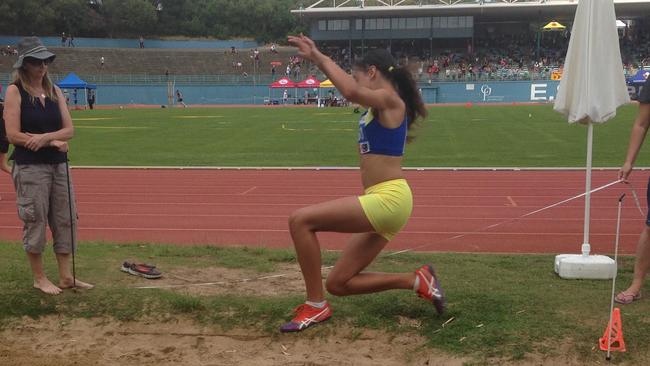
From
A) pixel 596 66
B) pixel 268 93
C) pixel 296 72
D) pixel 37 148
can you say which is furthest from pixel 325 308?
pixel 296 72

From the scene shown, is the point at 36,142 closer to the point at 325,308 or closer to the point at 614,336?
the point at 325,308

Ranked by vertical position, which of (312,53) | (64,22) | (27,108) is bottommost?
(27,108)

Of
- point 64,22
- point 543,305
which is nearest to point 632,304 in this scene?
point 543,305

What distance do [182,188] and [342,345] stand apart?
8.37m

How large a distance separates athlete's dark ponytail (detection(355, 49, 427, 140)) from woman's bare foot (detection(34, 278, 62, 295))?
9.66ft

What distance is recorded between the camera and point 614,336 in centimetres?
400

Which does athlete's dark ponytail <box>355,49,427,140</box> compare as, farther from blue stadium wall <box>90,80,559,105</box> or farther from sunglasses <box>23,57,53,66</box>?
blue stadium wall <box>90,80,559,105</box>

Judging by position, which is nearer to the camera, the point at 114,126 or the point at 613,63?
the point at 613,63

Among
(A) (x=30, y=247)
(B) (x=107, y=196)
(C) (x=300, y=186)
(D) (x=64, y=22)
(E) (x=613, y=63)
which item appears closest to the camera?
(A) (x=30, y=247)

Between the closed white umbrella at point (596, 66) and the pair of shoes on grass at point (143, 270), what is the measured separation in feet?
11.7

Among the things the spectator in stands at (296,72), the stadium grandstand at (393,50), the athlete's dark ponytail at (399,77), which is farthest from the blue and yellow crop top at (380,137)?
the spectator in stands at (296,72)

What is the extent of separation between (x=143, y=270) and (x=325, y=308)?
6.27ft

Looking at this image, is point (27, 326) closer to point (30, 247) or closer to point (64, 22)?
point (30, 247)

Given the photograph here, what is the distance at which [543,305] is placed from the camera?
15.3 ft
